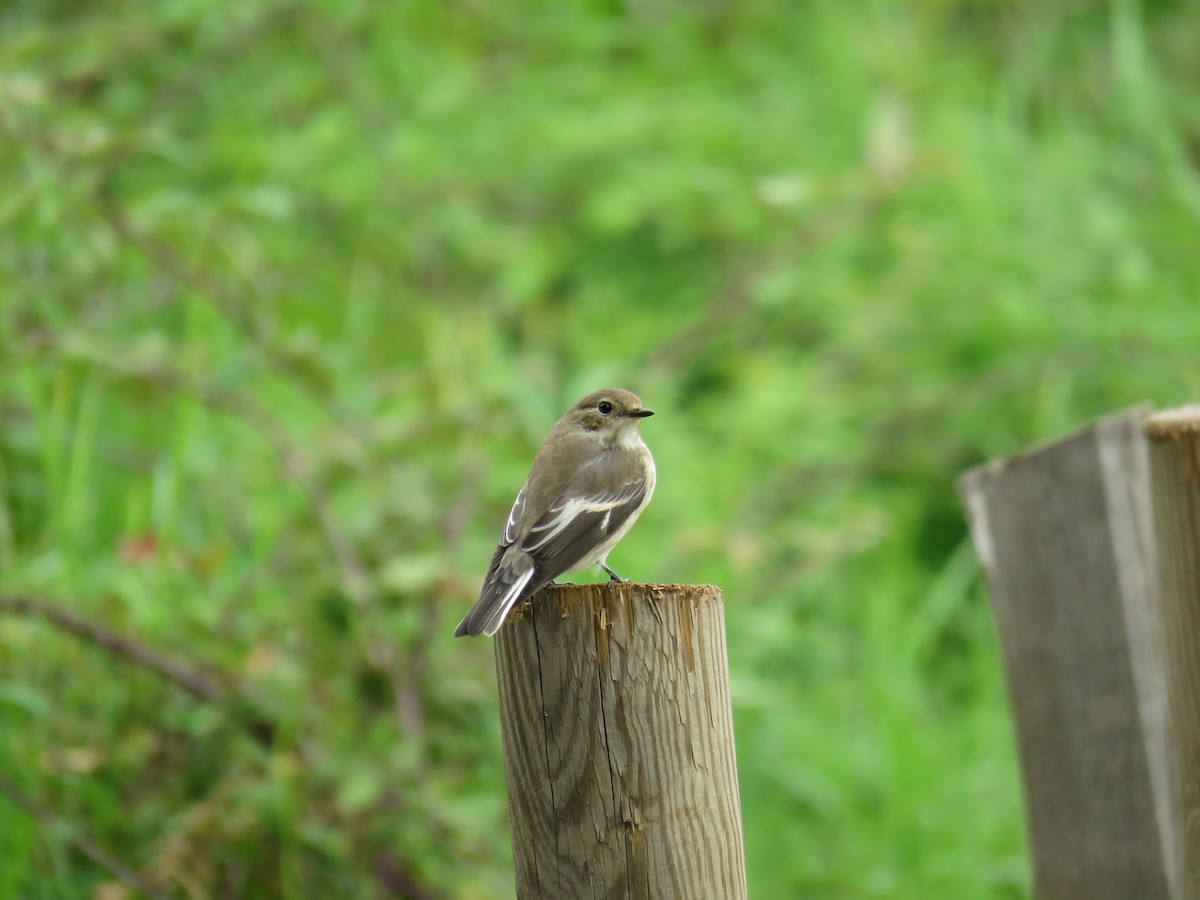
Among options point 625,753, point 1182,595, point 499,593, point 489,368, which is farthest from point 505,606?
point 489,368

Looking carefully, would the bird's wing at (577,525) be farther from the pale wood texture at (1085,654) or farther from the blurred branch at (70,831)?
the blurred branch at (70,831)

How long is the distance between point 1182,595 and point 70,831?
277 cm

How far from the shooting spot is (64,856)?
3.70 meters

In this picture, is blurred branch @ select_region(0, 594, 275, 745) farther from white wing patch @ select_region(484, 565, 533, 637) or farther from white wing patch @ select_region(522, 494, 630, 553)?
white wing patch @ select_region(484, 565, 533, 637)

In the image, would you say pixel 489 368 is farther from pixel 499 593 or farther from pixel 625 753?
pixel 625 753

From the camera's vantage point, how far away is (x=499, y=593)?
8.43ft

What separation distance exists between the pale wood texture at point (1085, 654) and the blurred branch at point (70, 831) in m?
2.19

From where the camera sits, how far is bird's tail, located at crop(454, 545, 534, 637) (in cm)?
238

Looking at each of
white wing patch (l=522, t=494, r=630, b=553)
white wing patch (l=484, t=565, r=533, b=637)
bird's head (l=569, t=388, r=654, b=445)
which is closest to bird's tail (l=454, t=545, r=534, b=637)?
white wing patch (l=484, t=565, r=533, b=637)

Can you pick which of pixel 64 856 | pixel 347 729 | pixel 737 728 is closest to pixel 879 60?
pixel 737 728

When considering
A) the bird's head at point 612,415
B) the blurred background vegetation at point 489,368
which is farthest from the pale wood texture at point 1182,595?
the blurred background vegetation at point 489,368

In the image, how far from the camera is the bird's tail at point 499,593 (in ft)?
7.80

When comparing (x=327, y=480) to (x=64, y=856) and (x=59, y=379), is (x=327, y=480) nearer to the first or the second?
(x=59, y=379)

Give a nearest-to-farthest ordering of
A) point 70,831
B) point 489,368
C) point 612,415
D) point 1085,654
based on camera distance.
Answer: point 1085,654
point 70,831
point 612,415
point 489,368
